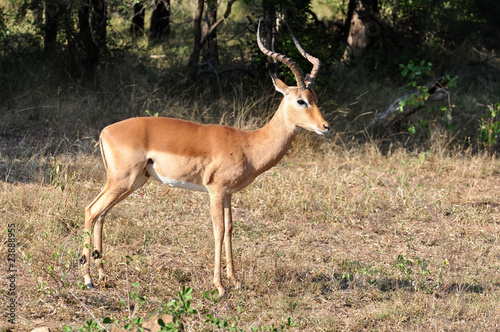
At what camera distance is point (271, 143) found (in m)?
4.78

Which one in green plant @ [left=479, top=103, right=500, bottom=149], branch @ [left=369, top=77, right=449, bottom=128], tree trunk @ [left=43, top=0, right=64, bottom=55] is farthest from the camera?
tree trunk @ [left=43, top=0, right=64, bottom=55]

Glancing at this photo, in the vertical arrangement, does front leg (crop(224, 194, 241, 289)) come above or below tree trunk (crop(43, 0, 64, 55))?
below

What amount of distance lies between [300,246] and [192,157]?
1628mm

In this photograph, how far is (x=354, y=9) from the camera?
496 inches

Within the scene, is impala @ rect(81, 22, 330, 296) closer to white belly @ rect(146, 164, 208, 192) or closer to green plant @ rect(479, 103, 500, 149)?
white belly @ rect(146, 164, 208, 192)

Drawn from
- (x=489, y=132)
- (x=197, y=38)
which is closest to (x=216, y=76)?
(x=197, y=38)

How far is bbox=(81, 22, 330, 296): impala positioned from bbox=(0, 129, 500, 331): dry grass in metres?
0.34

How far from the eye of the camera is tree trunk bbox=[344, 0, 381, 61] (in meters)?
12.4

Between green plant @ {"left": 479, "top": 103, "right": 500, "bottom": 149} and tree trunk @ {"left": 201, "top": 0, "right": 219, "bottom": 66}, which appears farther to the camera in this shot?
tree trunk @ {"left": 201, "top": 0, "right": 219, "bottom": 66}

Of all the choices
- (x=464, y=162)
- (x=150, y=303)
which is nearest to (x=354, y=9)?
(x=464, y=162)

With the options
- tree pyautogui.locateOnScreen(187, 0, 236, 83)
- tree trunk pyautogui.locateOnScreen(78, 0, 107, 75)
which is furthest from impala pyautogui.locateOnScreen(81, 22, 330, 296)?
tree trunk pyautogui.locateOnScreen(78, 0, 107, 75)

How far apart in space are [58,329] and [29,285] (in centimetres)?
76

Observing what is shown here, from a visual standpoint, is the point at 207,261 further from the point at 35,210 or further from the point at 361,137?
the point at 361,137

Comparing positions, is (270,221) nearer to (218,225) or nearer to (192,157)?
(218,225)
